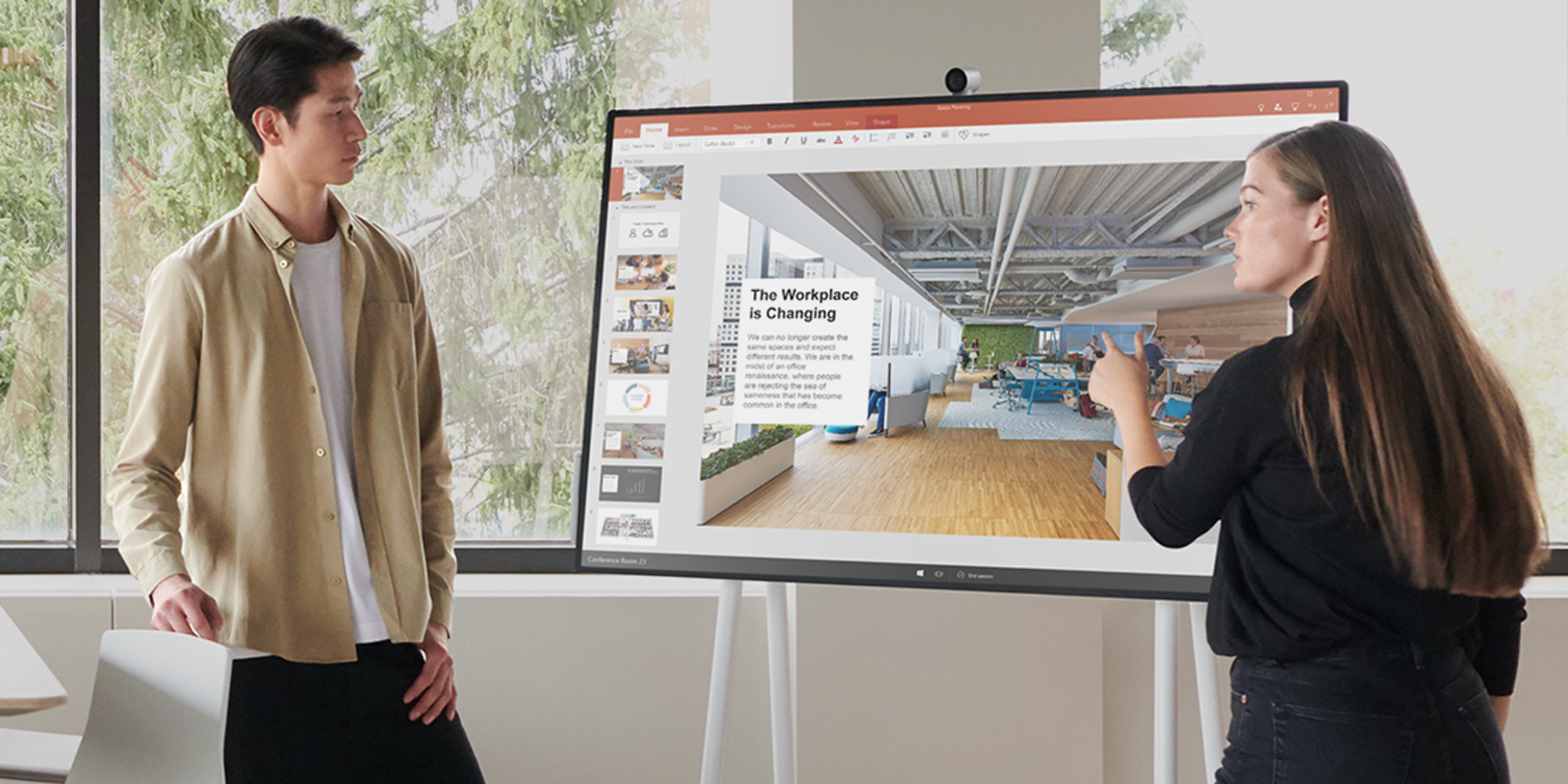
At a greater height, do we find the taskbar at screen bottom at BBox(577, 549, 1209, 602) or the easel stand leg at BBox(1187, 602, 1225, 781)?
the taskbar at screen bottom at BBox(577, 549, 1209, 602)

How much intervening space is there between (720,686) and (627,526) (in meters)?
0.38

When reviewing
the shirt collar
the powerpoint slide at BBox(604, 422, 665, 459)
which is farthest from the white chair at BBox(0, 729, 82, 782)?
the powerpoint slide at BBox(604, 422, 665, 459)

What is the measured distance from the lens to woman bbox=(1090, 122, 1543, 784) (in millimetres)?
1169

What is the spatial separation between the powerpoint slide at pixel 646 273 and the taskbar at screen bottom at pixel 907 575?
543 millimetres

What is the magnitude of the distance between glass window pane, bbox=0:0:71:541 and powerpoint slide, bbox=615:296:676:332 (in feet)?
6.59

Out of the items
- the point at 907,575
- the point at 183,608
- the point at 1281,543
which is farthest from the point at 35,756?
the point at 1281,543

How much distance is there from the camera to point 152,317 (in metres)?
1.50

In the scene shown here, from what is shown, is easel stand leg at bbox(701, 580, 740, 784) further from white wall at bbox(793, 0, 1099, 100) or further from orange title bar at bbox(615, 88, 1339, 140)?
white wall at bbox(793, 0, 1099, 100)

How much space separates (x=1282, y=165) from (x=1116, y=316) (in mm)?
537

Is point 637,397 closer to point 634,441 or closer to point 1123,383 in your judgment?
point 634,441

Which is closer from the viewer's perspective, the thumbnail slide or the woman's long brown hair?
the woman's long brown hair

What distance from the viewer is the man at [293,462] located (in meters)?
1.49

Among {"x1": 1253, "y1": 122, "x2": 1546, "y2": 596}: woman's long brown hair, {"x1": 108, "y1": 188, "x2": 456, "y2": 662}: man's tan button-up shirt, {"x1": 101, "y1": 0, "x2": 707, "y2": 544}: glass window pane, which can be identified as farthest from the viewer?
{"x1": 101, "y1": 0, "x2": 707, "y2": 544}: glass window pane

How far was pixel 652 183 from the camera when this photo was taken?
2.05 metres
